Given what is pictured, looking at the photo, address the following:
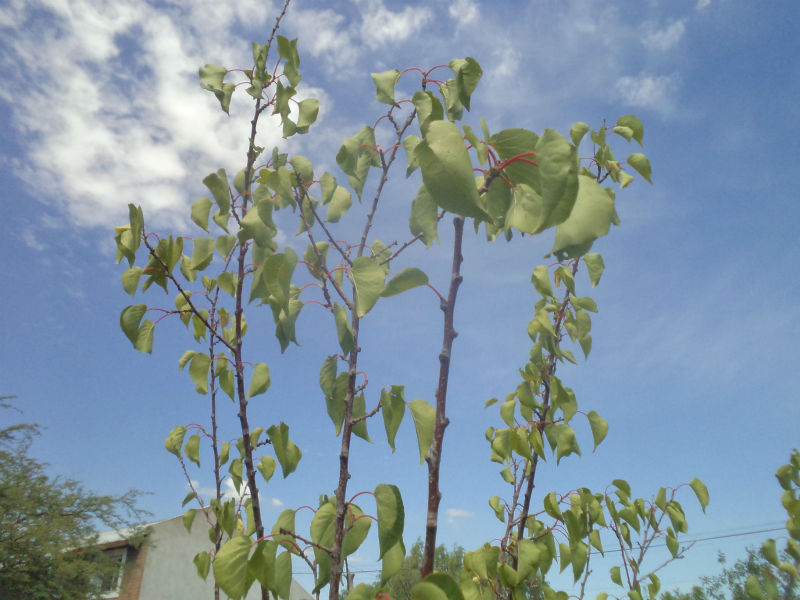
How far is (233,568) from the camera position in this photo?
1155 millimetres

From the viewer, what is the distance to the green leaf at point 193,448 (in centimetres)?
270

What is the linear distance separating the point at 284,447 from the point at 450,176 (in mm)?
1226

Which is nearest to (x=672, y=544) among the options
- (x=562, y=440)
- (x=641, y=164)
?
(x=562, y=440)

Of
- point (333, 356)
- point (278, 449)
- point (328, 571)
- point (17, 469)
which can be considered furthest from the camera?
point (17, 469)

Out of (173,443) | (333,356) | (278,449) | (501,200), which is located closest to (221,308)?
(173,443)

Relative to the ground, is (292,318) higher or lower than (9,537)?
lower

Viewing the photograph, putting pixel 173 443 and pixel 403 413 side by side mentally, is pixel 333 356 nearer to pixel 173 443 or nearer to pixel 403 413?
pixel 403 413

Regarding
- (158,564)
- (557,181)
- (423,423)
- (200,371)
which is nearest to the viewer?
(557,181)

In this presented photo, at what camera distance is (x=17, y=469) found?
17906 mm

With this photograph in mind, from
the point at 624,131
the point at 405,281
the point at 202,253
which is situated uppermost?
the point at 624,131

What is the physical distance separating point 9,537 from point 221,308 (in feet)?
58.9

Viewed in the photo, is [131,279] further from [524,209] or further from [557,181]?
[557,181]

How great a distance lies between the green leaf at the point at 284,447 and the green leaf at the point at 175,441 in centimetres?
123

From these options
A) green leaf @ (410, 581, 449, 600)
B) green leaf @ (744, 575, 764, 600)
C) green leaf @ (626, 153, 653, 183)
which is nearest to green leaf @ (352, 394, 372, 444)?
green leaf @ (410, 581, 449, 600)
